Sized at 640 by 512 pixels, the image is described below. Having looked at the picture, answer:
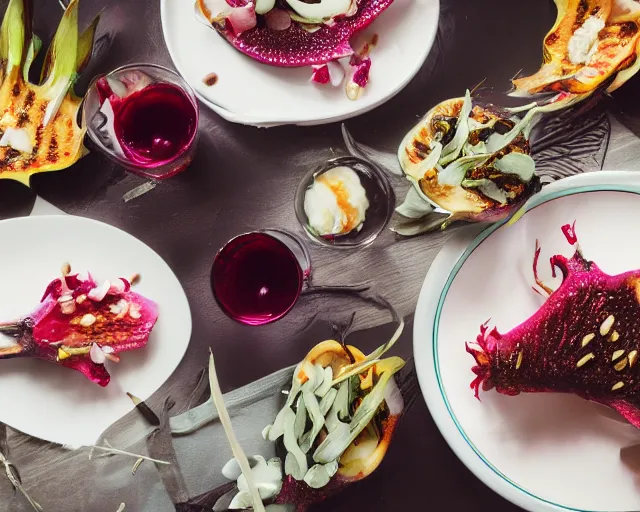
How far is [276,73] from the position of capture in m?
1.10

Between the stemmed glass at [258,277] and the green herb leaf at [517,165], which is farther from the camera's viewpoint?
the stemmed glass at [258,277]

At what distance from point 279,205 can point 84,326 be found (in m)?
0.41

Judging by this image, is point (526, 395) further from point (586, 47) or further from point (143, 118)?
point (143, 118)

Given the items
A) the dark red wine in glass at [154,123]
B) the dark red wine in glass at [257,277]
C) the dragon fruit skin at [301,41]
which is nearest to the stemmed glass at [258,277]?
the dark red wine in glass at [257,277]

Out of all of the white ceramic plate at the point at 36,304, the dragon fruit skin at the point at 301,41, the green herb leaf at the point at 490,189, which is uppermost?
the dragon fruit skin at the point at 301,41

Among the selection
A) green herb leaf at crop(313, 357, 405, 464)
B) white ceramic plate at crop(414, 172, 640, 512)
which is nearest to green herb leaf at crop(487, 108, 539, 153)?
white ceramic plate at crop(414, 172, 640, 512)

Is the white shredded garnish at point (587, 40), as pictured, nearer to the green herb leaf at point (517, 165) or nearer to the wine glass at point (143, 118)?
the green herb leaf at point (517, 165)

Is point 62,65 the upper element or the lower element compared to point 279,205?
upper

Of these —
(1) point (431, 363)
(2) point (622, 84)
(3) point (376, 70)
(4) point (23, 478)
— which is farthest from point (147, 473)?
(2) point (622, 84)

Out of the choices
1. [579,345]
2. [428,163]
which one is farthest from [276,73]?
[579,345]

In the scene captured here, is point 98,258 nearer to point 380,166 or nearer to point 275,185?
point 275,185

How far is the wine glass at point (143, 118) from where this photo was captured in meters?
1.05

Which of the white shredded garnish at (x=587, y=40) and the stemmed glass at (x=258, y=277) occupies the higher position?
the white shredded garnish at (x=587, y=40)

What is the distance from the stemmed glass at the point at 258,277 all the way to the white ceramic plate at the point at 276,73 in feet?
0.72
